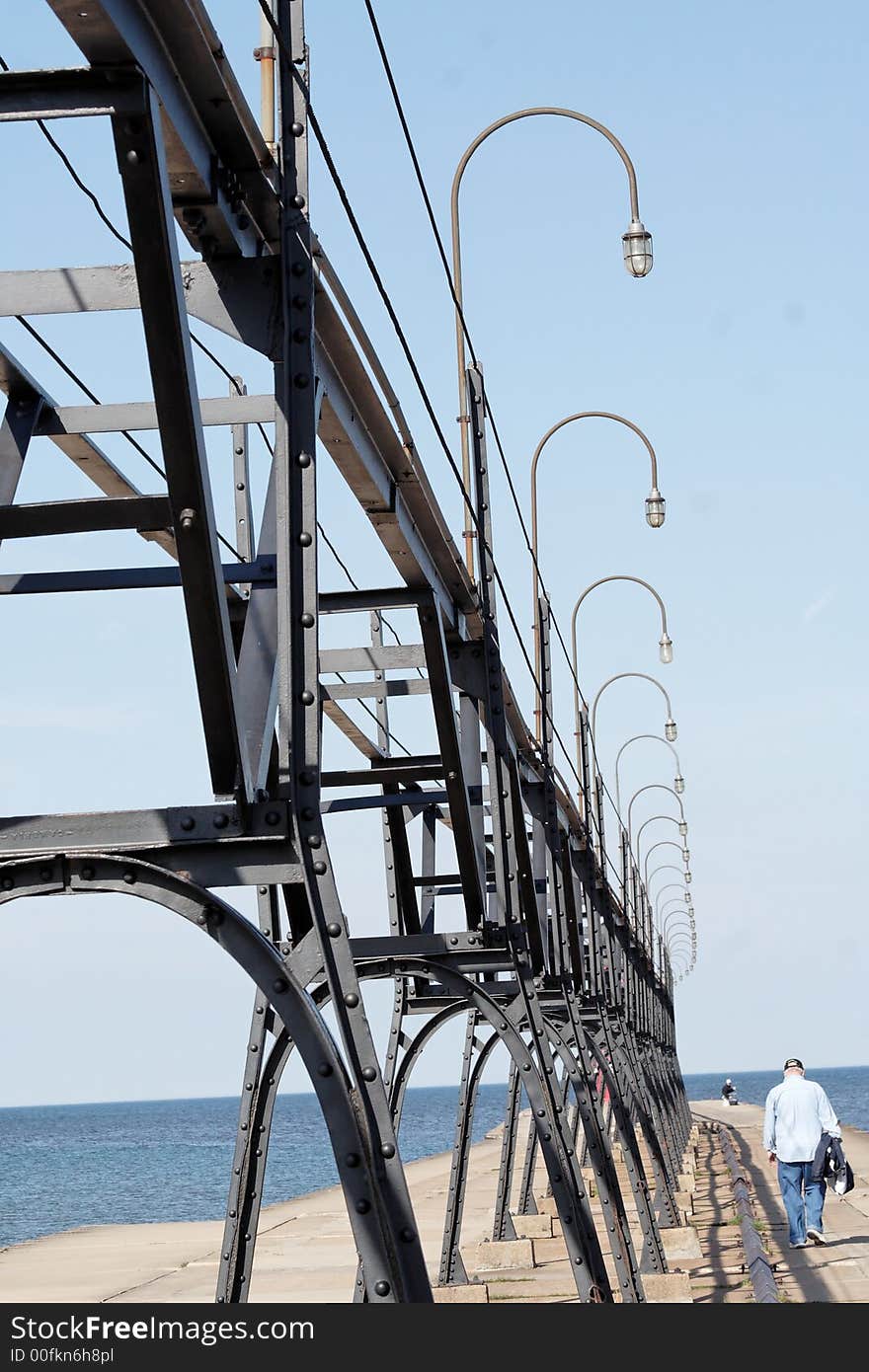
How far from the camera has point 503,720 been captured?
11.3 metres

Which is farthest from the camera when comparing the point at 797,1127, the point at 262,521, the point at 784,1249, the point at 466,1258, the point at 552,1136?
the point at 466,1258

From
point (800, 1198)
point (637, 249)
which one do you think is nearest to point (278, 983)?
point (637, 249)

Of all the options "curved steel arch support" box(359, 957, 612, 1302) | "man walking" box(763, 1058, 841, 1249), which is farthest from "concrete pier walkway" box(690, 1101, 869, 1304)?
"curved steel arch support" box(359, 957, 612, 1302)

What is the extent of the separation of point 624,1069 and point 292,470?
16.8 metres

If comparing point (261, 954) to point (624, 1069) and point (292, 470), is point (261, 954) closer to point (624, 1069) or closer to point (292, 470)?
point (292, 470)

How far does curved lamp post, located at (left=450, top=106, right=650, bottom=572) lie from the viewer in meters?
12.7

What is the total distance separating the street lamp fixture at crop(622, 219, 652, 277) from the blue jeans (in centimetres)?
993

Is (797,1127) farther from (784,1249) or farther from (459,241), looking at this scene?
(459,241)

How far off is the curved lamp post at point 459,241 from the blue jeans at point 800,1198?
905cm

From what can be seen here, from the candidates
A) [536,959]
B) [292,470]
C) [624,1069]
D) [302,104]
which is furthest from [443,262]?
[624,1069]

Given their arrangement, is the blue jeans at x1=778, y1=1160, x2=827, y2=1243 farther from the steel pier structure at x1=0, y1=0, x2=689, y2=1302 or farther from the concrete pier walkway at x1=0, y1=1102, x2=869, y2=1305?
the steel pier structure at x1=0, y1=0, x2=689, y2=1302

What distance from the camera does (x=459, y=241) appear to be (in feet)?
52.0

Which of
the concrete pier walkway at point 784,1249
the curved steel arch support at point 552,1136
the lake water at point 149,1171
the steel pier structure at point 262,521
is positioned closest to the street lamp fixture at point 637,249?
the steel pier structure at point 262,521

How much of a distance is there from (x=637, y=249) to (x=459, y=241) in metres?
1.81
